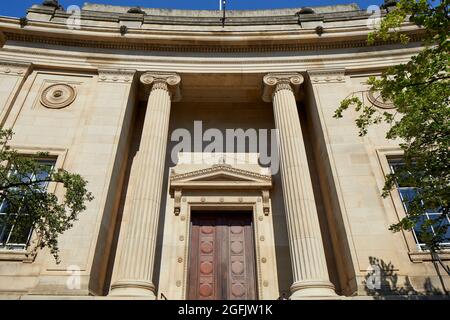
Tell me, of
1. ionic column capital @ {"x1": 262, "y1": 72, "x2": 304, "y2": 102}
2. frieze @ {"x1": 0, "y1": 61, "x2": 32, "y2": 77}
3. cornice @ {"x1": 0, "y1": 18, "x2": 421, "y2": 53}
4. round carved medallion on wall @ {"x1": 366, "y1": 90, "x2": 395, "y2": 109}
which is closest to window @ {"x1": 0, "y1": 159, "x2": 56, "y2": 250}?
frieze @ {"x1": 0, "y1": 61, "x2": 32, "y2": 77}

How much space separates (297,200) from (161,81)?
7763mm

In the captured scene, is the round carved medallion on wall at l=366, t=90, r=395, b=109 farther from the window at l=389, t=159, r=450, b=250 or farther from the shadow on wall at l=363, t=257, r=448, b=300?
the shadow on wall at l=363, t=257, r=448, b=300

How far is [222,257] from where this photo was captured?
12.4 m

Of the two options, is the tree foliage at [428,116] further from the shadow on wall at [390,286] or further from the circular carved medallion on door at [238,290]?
the circular carved medallion on door at [238,290]

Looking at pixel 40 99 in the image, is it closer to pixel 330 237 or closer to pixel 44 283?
pixel 44 283

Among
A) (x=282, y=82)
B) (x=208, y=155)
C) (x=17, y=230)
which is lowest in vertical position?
(x=17, y=230)

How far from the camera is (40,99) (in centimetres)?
1340

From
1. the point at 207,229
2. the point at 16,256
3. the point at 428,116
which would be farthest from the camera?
the point at 207,229

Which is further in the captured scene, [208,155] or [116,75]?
[208,155]

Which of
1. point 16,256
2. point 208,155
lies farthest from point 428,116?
point 16,256

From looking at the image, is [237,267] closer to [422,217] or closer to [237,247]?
[237,247]

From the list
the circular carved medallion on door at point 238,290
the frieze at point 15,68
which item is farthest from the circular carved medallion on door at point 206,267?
the frieze at point 15,68

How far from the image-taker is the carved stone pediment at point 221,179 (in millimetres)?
13414

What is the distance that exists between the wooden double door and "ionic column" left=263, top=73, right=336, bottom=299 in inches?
104
